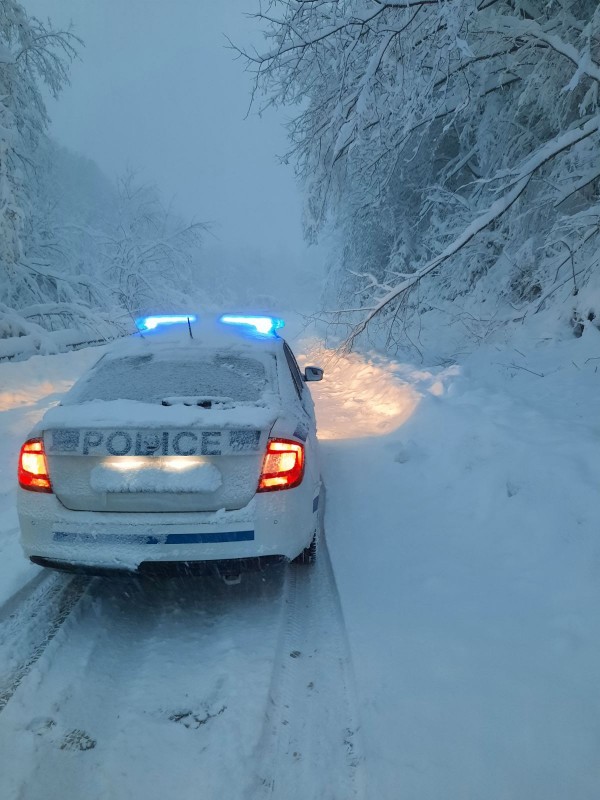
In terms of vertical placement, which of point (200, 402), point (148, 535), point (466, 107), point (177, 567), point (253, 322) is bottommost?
point (177, 567)

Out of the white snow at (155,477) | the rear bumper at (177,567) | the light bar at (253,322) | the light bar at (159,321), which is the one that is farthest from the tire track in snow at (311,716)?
the light bar at (159,321)

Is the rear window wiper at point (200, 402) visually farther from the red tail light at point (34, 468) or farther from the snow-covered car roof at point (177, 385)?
the red tail light at point (34, 468)

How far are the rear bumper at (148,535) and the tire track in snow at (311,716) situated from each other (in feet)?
1.50

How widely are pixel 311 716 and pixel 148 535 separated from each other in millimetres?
1164

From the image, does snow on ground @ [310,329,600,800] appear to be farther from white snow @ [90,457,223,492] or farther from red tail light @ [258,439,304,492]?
white snow @ [90,457,223,492]

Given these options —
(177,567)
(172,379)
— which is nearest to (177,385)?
(172,379)

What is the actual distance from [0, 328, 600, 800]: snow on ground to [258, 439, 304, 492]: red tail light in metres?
0.79

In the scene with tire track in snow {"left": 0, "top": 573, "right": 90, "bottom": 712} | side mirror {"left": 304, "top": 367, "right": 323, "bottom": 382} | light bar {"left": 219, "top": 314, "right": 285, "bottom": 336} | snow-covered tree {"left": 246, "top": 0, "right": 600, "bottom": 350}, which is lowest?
tire track in snow {"left": 0, "top": 573, "right": 90, "bottom": 712}

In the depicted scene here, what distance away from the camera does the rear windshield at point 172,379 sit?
10.5ft

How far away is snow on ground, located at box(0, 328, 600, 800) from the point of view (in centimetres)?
191

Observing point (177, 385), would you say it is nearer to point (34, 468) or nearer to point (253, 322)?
point (34, 468)

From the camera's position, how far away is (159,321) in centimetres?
425


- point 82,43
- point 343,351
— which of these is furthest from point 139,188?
point 343,351

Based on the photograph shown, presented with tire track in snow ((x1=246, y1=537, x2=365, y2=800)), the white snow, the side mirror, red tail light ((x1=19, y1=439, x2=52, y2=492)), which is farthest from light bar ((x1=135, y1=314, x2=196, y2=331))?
tire track in snow ((x1=246, y1=537, x2=365, y2=800))
